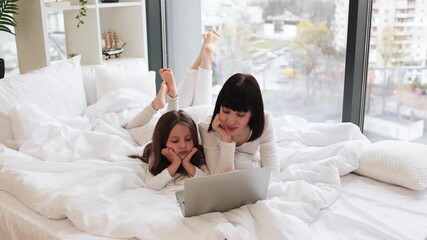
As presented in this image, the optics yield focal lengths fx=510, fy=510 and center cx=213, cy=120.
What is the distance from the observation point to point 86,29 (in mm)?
2998

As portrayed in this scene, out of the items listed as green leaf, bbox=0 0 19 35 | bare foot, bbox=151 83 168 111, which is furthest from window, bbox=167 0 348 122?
green leaf, bbox=0 0 19 35

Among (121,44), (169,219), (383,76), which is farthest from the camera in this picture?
(121,44)

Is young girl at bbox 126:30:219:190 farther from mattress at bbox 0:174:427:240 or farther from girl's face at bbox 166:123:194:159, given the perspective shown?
mattress at bbox 0:174:427:240

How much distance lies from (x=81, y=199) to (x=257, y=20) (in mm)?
1733

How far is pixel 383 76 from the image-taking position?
255 cm

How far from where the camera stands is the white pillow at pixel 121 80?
2617 mm

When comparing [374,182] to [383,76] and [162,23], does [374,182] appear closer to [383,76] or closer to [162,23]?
[383,76]

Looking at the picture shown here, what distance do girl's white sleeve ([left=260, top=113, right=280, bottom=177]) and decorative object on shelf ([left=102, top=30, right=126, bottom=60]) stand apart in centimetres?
158

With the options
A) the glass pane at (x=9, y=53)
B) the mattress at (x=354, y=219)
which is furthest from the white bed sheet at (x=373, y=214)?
the glass pane at (x=9, y=53)

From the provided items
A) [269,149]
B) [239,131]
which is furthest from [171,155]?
[269,149]

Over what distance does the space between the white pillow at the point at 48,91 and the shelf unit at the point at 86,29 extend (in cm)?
26

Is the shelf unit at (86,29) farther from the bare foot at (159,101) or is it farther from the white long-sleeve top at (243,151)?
the white long-sleeve top at (243,151)

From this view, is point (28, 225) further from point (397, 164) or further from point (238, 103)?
point (397, 164)

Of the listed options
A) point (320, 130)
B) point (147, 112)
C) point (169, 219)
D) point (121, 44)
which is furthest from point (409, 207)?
point (121, 44)
